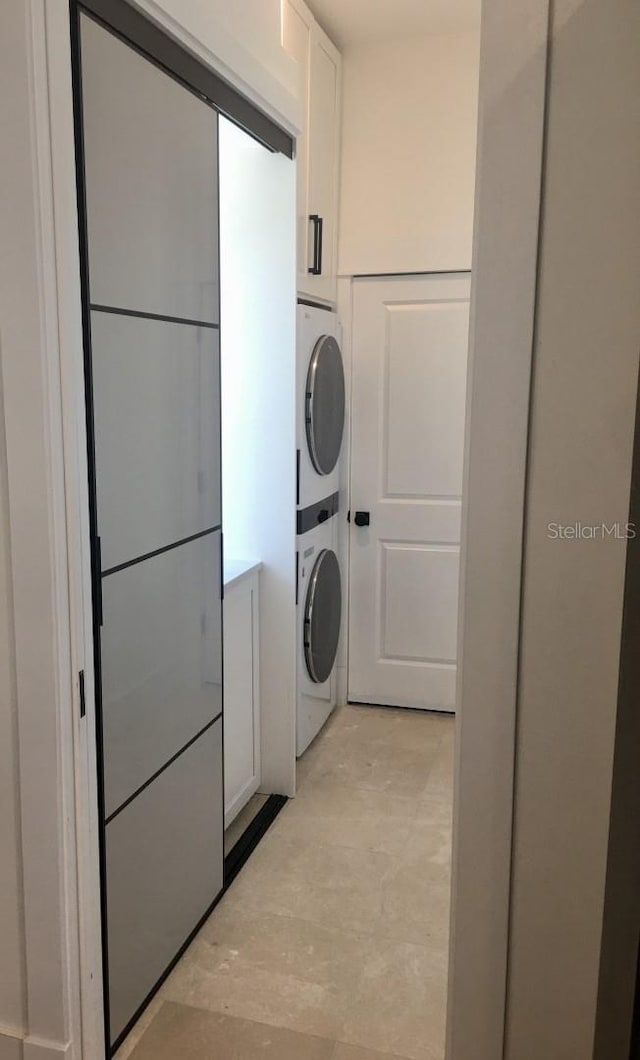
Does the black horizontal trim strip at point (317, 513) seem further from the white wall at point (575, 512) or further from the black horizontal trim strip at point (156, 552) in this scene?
the white wall at point (575, 512)

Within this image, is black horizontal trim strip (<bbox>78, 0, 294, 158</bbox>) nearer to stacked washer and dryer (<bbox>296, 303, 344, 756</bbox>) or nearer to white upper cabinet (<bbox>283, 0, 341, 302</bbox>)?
white upper cabinet (<bbox>283, 0, 341, 302</bbox>)

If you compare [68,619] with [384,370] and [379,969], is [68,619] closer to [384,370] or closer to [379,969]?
[379,969]

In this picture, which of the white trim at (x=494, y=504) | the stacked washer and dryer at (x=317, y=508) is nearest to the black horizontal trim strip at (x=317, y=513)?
the stacked washer and dryer at (x=317, y=508)

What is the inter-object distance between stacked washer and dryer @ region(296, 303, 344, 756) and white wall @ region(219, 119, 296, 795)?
0.36 ft

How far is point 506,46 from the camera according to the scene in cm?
90

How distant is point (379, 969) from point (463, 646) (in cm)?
157

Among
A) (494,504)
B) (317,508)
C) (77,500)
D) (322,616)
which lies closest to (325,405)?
(317,508)

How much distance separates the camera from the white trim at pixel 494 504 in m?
0.90

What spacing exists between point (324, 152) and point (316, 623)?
73.9 inches

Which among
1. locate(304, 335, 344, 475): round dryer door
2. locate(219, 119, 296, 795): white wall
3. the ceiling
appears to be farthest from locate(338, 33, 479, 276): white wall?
locate(219, 119, 296, 795): white wall

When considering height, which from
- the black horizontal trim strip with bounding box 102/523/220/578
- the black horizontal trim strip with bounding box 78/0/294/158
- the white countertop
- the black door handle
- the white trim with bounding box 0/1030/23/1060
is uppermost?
the black horizontal trim strip with bounding box 78/0/294/158

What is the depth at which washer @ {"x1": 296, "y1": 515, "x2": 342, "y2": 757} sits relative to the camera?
10.6 feet

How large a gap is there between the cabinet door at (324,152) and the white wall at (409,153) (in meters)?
0.10

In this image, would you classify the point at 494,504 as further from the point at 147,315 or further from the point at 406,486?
the point at 406,486
